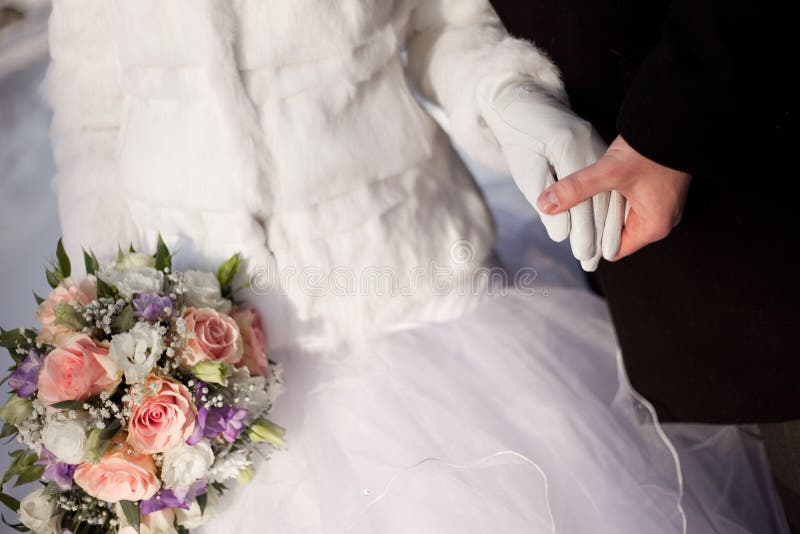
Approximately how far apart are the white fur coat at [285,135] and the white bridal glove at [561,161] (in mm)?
86

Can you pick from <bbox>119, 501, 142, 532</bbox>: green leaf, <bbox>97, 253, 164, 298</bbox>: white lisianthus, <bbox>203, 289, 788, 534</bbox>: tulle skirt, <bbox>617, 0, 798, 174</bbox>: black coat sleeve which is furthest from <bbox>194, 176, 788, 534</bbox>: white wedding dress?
<bbox>617, 0, 798, 174</bbox>: black coat sleeve

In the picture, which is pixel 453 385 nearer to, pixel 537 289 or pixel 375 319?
pixel 375 319

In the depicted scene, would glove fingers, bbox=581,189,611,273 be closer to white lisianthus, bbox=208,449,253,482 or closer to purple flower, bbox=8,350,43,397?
white lisianthus, bbox=208,449,253,482

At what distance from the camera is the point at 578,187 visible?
28.7 inches

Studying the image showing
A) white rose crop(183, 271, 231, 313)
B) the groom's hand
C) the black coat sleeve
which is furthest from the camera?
white rose crop(183, 271, 231, 313)

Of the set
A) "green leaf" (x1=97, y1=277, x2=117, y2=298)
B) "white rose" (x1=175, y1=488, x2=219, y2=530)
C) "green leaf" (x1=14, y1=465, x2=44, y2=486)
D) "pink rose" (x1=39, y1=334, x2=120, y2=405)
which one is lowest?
"white rose" (x1=175, y1=488, x2=219, y2=530)

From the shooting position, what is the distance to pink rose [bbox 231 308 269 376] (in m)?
0.86

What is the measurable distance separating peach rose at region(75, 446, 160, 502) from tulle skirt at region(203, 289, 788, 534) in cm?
13

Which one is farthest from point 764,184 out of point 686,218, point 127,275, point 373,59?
point 127,275

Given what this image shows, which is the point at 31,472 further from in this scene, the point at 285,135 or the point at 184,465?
the point at 285,135

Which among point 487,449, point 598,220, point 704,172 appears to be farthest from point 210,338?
point 704,172

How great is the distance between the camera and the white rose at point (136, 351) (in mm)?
768

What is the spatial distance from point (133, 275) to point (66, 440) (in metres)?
0.20

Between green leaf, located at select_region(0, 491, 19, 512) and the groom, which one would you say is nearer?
the groom
